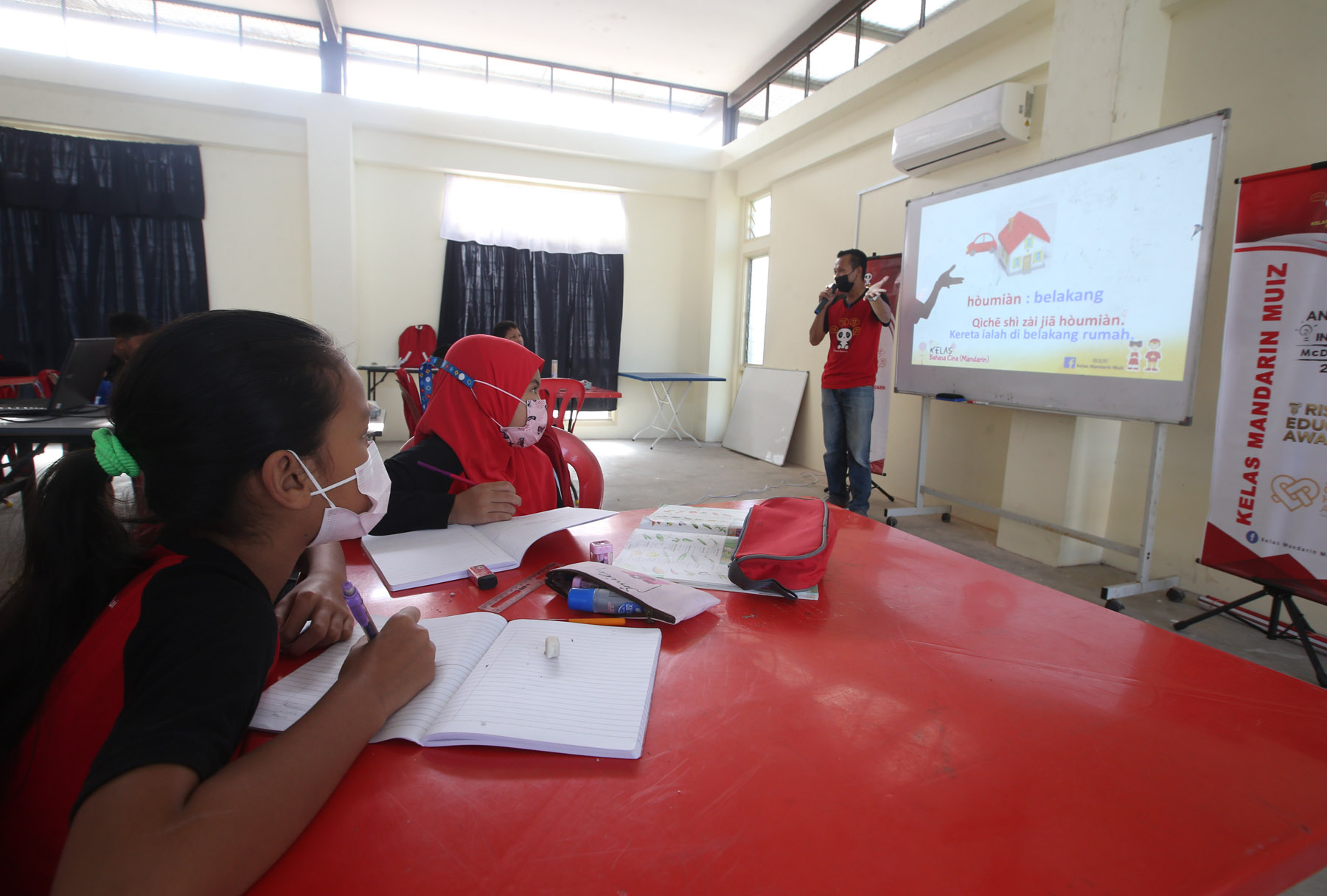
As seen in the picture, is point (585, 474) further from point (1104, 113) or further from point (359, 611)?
point (1104, 113)

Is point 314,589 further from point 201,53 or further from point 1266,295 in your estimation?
point 201,53

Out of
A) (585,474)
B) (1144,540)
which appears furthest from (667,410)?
(585,474)

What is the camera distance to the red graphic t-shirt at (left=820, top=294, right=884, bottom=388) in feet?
13.3

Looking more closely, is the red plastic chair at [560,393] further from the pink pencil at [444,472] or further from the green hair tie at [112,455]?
the green hair tie at [112,455]

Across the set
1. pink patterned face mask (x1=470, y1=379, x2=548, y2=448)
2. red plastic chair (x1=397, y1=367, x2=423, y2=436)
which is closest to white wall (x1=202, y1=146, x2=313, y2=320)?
red plastic chair (x1=397, y1=367, x2=423, y2=436)

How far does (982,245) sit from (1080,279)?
24.1 inches

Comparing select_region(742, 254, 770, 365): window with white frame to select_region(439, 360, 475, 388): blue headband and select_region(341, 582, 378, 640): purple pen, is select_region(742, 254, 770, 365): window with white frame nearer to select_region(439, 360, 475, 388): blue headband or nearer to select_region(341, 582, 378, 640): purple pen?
select_region(439, 360, 475, 388): blue headband

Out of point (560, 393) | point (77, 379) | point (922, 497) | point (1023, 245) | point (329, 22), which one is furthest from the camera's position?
point (329, 22)

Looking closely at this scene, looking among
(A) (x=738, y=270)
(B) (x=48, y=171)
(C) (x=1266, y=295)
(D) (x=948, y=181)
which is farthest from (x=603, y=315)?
(C) (x=1266, y=295)

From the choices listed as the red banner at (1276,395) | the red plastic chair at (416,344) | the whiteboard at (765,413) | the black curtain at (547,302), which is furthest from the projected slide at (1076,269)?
the red plastic chair at (416,344)

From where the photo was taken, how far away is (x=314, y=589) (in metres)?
0.85

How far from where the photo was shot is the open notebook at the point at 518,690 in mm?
615

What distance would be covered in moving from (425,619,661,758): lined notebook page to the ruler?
12 centimetres

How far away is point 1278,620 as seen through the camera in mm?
2496
